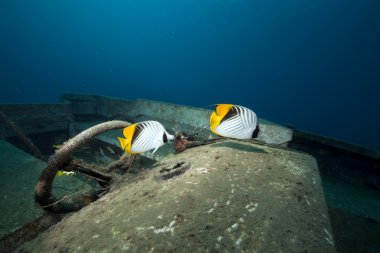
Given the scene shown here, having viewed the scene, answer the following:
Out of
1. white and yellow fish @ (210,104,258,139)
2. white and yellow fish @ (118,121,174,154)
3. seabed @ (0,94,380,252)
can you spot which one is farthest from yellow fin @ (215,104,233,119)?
white and yellow fish @ (118,121,174,154)

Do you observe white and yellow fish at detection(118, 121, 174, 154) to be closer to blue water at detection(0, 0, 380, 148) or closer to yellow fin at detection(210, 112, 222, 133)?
yellow fin at detection(210, 112, 222, 133)

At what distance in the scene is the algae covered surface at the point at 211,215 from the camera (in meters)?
1.17

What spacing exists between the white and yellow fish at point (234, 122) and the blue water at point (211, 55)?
34217 millimetres

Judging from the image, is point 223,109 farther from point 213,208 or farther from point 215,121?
point 213,208

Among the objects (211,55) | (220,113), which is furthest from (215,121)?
(211,55)

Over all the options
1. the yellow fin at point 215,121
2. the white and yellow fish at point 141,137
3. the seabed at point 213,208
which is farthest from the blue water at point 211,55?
the yellow fin at point 215,121

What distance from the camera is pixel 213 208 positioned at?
1411 millimetres

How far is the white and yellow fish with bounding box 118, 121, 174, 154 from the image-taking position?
6.48ft

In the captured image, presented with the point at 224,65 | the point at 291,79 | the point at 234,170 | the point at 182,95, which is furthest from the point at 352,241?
the point at 182,95

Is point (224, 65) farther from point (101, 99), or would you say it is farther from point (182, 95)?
point (101, 99)

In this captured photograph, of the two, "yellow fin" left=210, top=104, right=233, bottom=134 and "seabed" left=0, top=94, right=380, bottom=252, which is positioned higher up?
"yellow fin" left=210, top=104, right=233, bottom=134

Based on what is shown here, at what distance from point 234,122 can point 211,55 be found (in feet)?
353

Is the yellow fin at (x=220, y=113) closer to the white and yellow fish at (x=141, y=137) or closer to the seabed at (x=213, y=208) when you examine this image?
the seabed at (x=213, y=208)

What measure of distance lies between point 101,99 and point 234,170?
7615 mm
